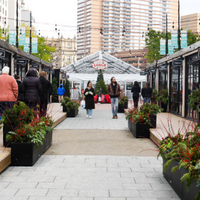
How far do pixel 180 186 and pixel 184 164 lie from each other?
0.46m

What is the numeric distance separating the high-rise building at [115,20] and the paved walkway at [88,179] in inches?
5757

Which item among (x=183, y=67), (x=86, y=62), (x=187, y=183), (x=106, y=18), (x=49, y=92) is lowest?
(x=187, y=183)

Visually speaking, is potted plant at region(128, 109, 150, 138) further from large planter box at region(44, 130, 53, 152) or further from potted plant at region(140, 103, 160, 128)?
large planter box at region(44, 130, 53, 152)

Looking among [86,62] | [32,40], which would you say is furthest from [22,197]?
[86,62]

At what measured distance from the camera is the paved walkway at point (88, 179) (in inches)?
151

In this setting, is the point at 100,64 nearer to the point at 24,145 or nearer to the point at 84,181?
the point at 24,145

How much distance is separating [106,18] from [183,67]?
5895 inches

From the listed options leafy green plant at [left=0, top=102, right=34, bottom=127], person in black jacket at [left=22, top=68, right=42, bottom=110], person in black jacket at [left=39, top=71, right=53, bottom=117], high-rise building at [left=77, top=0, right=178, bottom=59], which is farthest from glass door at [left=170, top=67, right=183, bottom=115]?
high-rise building at [left=77, top=0, right=178, bottom=59]

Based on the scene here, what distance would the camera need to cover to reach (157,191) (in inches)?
159

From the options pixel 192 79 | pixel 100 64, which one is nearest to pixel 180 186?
pixel 192 79

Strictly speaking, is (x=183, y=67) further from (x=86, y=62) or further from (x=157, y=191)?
(x=86, y=62)

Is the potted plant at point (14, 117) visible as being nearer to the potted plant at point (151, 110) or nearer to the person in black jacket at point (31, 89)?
the person in black jacket at point (31, 89)

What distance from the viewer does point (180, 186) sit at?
12.2ft

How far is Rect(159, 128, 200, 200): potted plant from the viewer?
3.22 metres
